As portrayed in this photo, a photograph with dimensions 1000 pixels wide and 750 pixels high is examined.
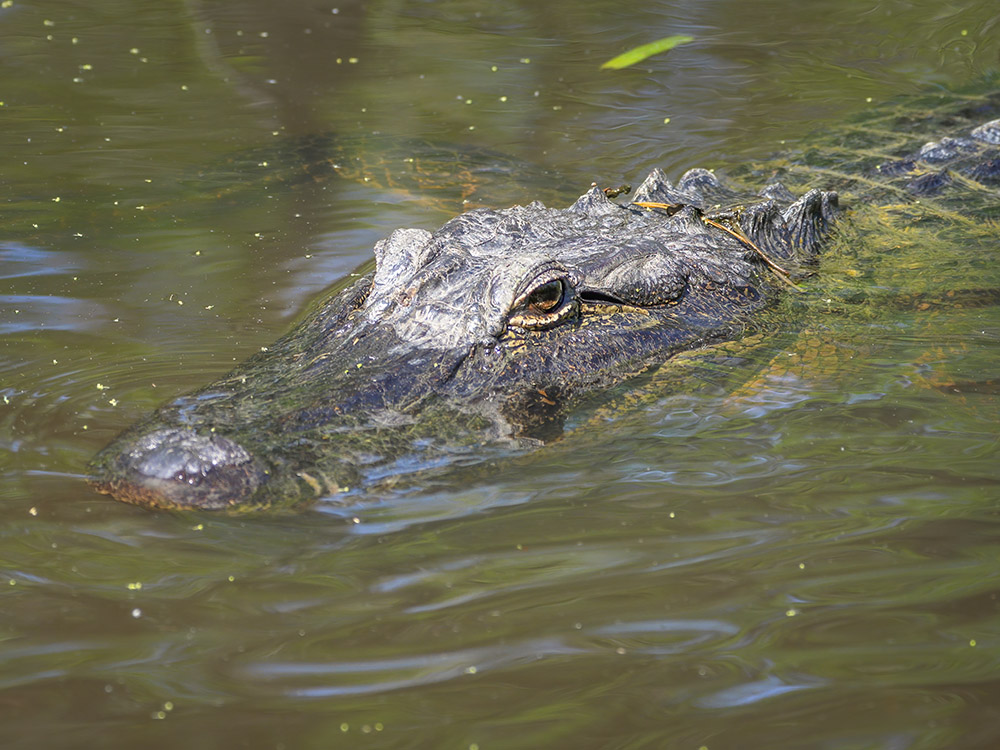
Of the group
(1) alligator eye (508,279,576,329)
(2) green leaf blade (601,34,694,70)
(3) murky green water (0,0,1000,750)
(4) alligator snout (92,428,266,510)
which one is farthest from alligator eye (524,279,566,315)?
(2) green leaf blade (601,34,694,70)

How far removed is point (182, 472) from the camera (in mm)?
2895

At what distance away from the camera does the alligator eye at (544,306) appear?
13.1ft

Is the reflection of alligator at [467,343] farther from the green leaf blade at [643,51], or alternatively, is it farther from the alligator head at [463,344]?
the green leaf blade at [643,51]

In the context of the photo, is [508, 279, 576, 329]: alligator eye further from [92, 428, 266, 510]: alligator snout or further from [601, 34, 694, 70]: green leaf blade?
[601, 34, 694, 70]: green leaf blade

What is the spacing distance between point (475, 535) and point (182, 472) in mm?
885

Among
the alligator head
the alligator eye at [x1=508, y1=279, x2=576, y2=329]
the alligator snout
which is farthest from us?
the alligator eye at [x1=508, y1=279, x2=576, y2=329]

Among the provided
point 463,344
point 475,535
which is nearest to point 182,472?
point 475,535

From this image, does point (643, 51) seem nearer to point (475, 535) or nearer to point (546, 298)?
point (546, 298)

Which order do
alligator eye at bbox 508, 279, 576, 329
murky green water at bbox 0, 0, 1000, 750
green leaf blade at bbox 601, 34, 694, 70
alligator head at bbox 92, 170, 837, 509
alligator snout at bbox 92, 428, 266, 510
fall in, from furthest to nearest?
green leaf blade at bbox 601, 34, 694, 70 < alligator eye at bbox 508, 279, 576, 329 < alligator head at bbox 92, 170, 837, 509 < alligator snout at bbox 92, 428, 266, 510 < murky green water at bbox 0, 0, 1000, 750

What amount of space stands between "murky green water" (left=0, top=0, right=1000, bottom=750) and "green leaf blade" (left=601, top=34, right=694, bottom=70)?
2.46 meters

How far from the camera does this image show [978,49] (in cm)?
925

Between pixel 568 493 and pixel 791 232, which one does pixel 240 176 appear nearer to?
pixel 791 232

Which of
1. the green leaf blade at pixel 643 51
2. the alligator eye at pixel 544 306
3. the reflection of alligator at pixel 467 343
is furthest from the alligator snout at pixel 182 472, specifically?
the green leaf blade at pixel 643 51

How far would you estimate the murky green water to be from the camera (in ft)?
7.63
